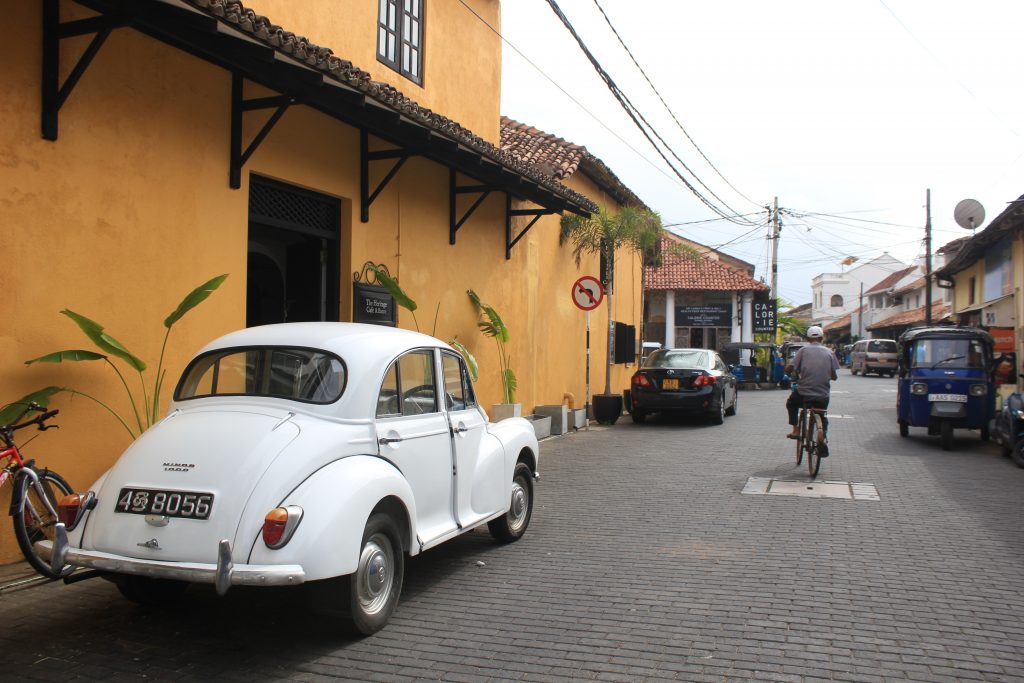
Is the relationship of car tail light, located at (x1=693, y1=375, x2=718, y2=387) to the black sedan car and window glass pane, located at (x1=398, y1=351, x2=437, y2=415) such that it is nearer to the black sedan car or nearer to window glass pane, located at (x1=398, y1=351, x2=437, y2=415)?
the black sedan car

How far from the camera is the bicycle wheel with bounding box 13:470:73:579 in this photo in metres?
5.03

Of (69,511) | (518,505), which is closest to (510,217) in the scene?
(518,505)

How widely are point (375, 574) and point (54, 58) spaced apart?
13.9ft

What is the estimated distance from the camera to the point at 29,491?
5.20m

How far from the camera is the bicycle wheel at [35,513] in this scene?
503cm

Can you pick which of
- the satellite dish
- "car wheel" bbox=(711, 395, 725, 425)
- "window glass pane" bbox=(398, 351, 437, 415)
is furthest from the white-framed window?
the satellite dish

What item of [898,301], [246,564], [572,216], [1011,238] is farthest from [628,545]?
[898,301]

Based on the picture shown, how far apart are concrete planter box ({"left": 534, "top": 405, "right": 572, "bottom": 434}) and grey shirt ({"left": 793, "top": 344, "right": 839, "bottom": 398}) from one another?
16.3ft

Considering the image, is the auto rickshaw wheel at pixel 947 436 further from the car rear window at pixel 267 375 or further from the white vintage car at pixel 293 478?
the car rear window at pixel 267 375

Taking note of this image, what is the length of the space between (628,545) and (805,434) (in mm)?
4555

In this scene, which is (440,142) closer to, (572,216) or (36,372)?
(36,372)

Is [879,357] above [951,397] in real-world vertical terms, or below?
above

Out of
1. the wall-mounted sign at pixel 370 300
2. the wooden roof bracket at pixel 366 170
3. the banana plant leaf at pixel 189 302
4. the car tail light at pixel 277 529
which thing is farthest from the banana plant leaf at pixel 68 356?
the wooden roof bracket at pixel 366 170

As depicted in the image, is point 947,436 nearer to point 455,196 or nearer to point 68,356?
point 455,196
